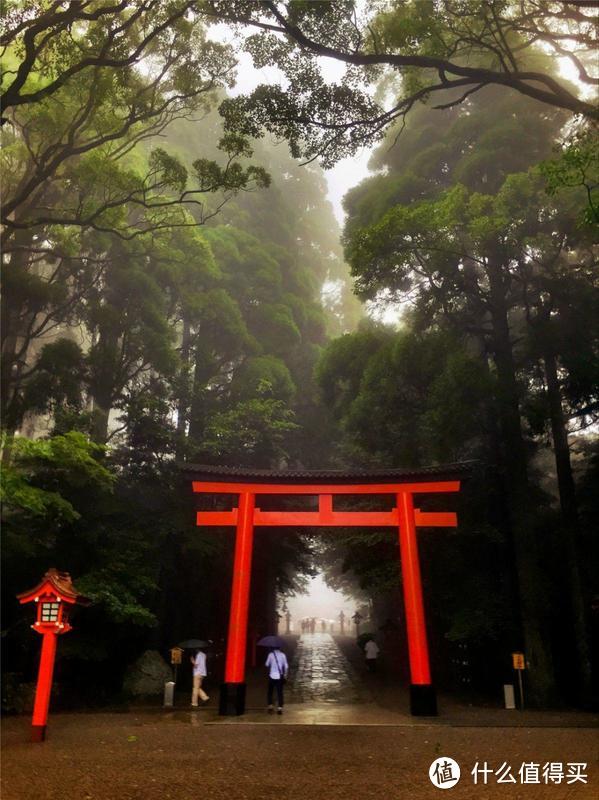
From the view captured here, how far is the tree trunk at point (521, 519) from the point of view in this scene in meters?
11.9

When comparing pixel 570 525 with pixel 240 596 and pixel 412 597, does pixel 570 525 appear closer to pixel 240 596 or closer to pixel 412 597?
pixel 412 597

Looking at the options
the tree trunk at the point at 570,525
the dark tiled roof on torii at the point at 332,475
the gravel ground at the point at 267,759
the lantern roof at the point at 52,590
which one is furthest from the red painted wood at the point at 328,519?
the tree trunk at the point at 570,525

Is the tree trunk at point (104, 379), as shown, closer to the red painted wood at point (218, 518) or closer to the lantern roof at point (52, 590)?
the red painted wood at point (218, 518)

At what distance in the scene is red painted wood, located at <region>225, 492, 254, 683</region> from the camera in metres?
9.32

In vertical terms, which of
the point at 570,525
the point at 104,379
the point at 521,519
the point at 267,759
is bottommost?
the point at 267,759

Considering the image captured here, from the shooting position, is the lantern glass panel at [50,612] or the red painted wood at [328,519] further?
the red painted wood at [328,519]

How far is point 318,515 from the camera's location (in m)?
10.2

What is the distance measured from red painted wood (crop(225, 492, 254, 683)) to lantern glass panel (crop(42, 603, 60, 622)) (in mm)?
3040

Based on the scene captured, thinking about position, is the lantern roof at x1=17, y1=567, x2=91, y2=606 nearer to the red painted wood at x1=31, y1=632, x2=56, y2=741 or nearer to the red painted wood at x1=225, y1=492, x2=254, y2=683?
the red painted wood at x1=31, y1=632, x2=56, y2=741

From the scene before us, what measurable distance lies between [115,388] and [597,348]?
46.5 ft

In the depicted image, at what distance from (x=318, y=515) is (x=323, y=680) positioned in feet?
24.3

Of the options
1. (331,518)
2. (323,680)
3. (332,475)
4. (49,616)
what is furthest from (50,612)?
(323,680)

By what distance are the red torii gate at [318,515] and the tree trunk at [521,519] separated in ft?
12.5

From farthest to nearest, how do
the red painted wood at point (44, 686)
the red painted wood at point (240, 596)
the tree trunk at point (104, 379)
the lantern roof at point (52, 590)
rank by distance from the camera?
the tree trunk at point (104, 379)
the red painted wood at point (240, 596)
the lantern roof at point (52, 590)
the red painted wood at point (44, 686)
